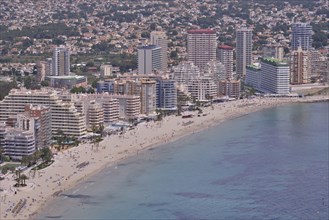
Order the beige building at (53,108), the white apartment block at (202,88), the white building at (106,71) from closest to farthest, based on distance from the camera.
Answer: the beige building at (53,108) → the white apartment block at (202,88) → the white building at (106,71)

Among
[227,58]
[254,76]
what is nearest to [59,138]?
[254,76]

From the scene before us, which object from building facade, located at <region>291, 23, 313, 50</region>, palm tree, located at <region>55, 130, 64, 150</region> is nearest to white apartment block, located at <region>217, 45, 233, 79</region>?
building facade, located at <region>291, 23, 313, 50</region>

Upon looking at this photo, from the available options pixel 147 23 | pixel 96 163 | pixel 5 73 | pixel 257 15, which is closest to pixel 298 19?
pixel 257 15

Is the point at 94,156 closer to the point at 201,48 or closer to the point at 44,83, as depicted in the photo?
the point at 44,83

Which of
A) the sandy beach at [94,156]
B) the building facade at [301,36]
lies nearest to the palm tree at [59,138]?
the sandy beach at [94,156]

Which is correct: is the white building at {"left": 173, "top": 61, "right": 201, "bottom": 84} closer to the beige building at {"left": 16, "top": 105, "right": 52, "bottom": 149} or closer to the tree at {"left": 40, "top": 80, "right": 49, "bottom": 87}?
the tree at {"left": 40, "top": 80, "right": 49, "bottom": 87}

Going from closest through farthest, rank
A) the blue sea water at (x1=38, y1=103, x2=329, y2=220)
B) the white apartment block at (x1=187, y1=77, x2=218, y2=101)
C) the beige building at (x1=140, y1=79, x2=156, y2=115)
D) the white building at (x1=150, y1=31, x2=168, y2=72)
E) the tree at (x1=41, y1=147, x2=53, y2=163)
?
the blue sea water at (x1=38, y1=103, x2=329, y2=220) < the tree at (x1=41, y1=147, x2=53, y2=163) < the beige building at (x1=140, y1=79, x2=156, y2=115) < the white apartment block at (x1=187, y1=77, x2=218, y2=101) < the white building at (x1=150, y1=31, x2=168, y2=72)

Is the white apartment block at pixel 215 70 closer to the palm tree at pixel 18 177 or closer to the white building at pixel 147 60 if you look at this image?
the white building at pixel 147 60
